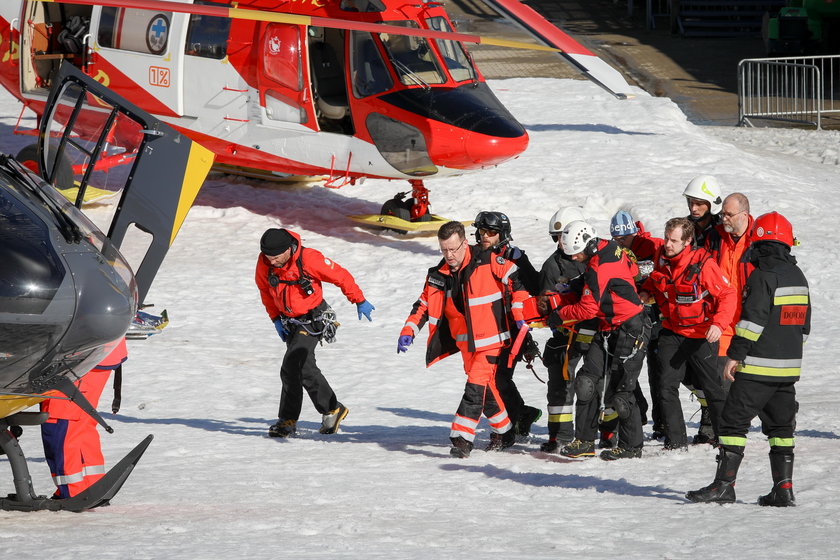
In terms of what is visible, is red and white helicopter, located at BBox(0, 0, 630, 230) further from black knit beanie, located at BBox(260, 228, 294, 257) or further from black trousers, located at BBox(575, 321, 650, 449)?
black trousers, located at BBox(575, 321, 650, 449)

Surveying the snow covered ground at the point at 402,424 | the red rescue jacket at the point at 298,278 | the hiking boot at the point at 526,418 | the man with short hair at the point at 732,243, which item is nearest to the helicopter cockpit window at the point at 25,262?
the snow covered ground at the point at 402,424

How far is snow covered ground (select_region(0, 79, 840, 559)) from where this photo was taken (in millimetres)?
6133

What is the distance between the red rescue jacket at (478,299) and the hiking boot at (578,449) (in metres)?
0.81

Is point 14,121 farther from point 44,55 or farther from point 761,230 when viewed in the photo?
point 761,230

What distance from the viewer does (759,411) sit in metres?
6.91

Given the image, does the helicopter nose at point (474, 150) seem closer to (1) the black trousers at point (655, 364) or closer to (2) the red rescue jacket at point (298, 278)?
(2) the red rescue jacket at point (298, 278)

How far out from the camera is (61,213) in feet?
21.9

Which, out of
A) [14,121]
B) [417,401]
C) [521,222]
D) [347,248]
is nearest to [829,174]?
[521,222]

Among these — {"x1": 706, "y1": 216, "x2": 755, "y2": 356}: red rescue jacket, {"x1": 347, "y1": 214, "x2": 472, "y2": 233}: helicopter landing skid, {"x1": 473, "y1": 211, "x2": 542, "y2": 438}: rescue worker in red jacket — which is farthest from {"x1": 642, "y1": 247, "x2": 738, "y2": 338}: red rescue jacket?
{"x1": 347, "y1": 214, "x2": 472, "y2": 233}: helicopter landing skid

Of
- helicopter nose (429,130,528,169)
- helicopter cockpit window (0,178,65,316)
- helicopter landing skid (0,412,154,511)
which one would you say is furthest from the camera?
helicopter nose (429,130,528,169)

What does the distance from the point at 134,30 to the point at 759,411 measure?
9.79m

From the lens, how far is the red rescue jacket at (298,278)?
8.55 metres

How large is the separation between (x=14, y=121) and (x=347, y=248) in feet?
26.8

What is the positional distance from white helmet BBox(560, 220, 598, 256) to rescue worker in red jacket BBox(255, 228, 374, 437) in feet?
5.18
